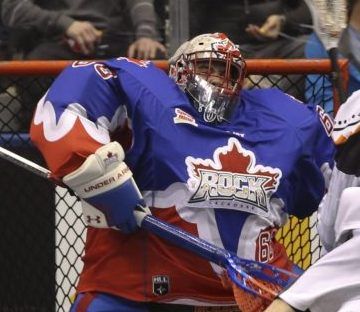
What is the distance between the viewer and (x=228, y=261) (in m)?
3.35

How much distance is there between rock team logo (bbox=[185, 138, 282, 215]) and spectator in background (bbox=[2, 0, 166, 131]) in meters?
1.29

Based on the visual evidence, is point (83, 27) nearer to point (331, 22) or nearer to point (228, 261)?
point (331, 22)

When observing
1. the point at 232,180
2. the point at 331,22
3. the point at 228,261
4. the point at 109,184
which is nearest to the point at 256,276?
the point at 228,261

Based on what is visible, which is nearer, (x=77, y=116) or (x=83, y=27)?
(x=77, y=116)

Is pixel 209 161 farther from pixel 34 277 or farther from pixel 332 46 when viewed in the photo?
pixel 34 277

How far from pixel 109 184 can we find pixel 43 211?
4.18 feet

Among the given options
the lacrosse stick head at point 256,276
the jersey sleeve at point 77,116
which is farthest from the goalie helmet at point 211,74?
the lacrosse stick head at point 256,276

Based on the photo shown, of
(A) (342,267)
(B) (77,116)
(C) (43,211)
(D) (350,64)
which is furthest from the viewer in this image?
(C) (43,211)

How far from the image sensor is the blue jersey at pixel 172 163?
3469 millimetres

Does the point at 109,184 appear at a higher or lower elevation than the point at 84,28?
higher

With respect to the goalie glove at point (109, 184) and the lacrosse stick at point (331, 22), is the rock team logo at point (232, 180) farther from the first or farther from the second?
the lacrosse stick at point (331, 22)

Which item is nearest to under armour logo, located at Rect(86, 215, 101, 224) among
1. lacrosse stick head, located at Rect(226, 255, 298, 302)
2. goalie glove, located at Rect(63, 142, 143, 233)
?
goalie glove, located at Rect(63, 142, 143, 233)

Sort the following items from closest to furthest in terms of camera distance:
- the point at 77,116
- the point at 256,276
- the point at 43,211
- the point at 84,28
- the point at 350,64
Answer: the point at 256,276
the point at 77,116
the point at 350,64
the point at 43,211
the point at 84,28

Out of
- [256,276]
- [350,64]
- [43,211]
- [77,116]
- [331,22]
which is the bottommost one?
[43,211]
